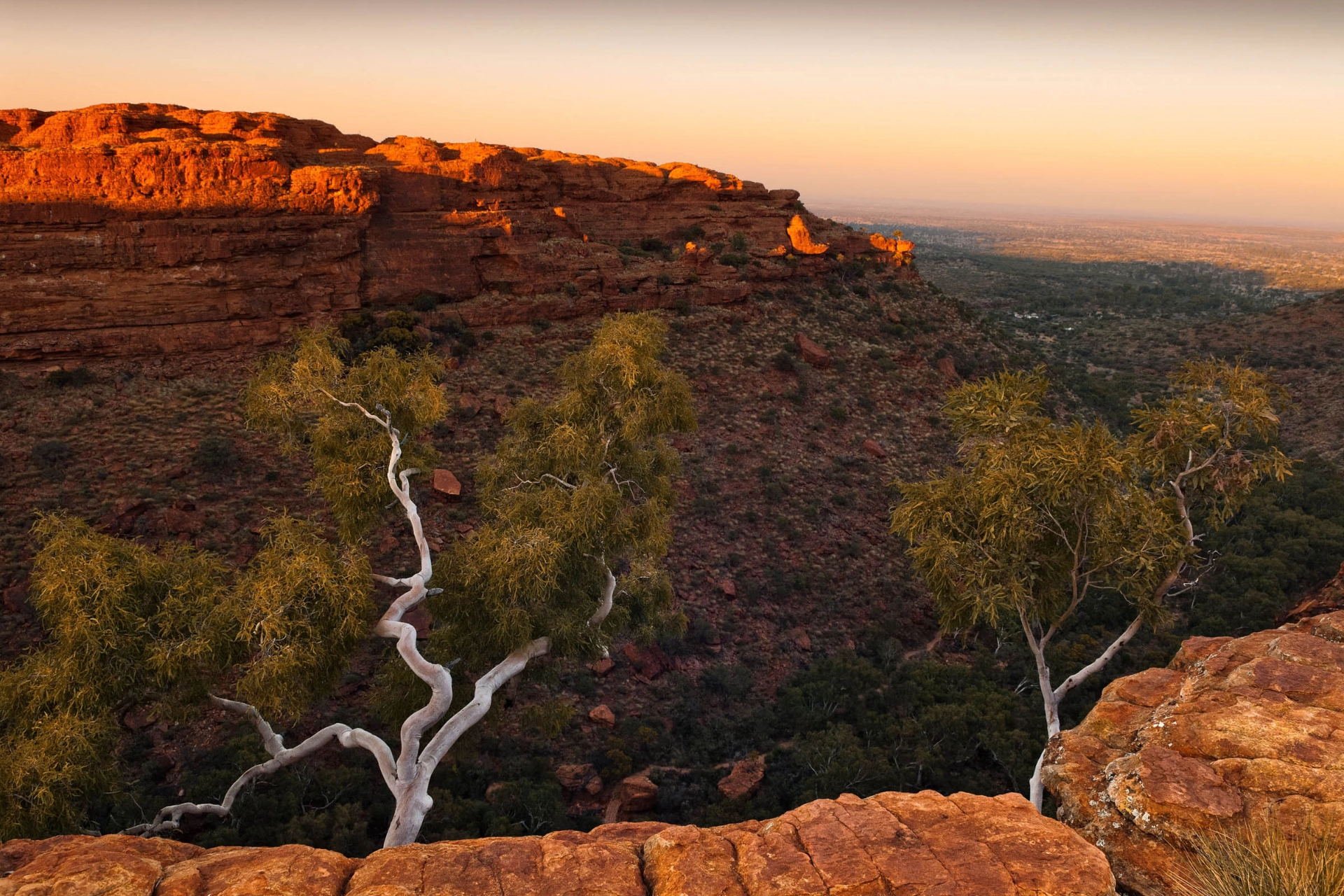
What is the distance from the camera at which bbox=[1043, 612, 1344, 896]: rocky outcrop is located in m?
5.99

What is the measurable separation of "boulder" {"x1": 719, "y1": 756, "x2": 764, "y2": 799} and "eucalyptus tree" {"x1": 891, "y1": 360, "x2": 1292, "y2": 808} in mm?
4586

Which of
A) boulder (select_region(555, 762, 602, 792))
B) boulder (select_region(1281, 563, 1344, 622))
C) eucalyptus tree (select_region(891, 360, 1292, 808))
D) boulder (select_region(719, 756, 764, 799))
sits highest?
eucalyptus tree (select_region(891, 360, 1292, 808))

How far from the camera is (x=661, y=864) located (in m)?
5.61

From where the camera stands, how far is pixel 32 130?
79.0ft

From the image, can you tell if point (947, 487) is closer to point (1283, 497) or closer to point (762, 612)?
point (762, 612)

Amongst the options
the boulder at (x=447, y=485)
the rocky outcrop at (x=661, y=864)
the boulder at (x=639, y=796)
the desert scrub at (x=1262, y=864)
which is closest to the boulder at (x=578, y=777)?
the boulder at (x=639, y=796)

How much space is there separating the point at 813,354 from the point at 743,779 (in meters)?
19.3

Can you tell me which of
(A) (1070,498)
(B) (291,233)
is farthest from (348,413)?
(B) (291,233)

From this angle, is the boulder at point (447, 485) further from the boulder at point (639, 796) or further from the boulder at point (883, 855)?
the boulder at point (883, 855)

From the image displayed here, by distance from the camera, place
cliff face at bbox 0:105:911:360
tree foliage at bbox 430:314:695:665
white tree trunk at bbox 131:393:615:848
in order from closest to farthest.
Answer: white tree trunk at bbox 131:393:615:848
tree foliage at bbox 430:314:695:665
cliff face at bbox 0:105:911:360

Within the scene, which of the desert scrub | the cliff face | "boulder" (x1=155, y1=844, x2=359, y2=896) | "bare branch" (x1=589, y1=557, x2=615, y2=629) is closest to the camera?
the desert scrub

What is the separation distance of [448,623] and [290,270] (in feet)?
56.8

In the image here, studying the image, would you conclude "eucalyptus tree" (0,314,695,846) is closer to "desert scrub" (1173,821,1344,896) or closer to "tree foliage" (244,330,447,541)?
"tree foliage" (244,330,447,541)

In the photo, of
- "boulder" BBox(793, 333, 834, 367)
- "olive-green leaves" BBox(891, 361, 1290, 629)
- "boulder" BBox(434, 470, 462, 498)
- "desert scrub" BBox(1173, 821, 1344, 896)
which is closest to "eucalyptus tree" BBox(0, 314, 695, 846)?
"olive-green leaves" BBox(891, 361, 1290, 629)
